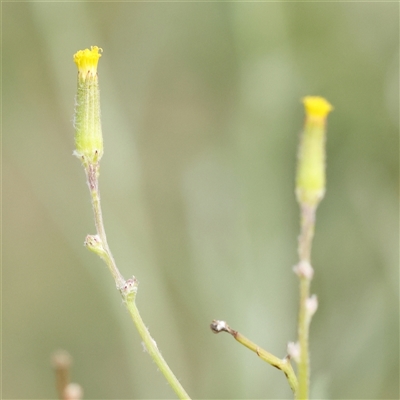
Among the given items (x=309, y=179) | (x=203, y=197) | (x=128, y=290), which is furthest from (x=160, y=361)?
(x=203, y=197)

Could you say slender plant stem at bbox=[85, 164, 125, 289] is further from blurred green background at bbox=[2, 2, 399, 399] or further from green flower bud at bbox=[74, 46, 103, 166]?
blurred green background at bbox=[2, 2, 399, 399]

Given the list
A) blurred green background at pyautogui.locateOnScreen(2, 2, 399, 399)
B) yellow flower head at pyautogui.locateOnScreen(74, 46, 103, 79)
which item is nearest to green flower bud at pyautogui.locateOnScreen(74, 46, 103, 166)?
yellow flower head at pyautogui.locateOnScreen(74, 46, 103, 79)

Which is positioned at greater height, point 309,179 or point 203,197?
point 203,197

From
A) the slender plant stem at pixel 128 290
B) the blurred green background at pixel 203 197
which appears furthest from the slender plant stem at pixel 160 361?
the blurred green background at pixel 203 197

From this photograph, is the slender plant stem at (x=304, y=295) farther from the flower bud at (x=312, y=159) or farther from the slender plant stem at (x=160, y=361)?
the slender plant stem at (x=160, y=361)

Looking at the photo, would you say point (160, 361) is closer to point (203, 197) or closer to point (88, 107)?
point (88, 107)
